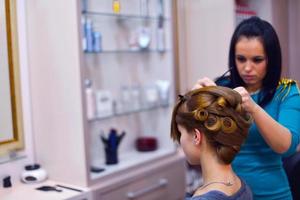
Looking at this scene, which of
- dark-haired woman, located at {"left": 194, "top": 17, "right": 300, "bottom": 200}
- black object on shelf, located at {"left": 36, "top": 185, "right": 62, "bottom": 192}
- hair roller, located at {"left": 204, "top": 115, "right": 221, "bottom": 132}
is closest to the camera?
hair roller, located at {"left": 204, "top": 115, "right": 221, "bottom": 132}

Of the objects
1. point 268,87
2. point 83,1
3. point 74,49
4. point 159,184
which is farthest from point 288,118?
point 83,1

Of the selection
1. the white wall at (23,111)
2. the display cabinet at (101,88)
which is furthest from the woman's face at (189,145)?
the white wall at (23,111)

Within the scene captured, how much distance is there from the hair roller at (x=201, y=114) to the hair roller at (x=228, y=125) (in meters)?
0.05

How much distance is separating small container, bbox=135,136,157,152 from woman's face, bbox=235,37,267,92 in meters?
1.36

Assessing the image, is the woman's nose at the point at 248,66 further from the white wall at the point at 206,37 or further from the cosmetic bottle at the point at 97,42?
the cosmetic bottle at the point at 97,42

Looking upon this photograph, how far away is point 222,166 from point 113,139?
139cm

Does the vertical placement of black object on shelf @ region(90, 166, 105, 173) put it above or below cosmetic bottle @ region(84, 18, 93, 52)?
below

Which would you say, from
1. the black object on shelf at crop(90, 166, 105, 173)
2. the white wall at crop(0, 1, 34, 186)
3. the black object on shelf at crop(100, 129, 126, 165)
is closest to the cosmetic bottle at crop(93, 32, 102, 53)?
the white wall at crop(0, 1, 34, 186)

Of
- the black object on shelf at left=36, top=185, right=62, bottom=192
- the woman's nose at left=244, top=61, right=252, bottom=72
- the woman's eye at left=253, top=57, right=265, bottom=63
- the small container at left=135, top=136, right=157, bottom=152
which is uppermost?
the woman's eye at left=253, top=57, right=265, bottom=63

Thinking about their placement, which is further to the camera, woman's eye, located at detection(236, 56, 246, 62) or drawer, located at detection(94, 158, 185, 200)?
drawer, located at detection(94, 158, 185, 200)

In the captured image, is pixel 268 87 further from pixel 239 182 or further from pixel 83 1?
pixel 83 1

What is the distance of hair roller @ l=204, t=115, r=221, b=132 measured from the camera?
3.48ft

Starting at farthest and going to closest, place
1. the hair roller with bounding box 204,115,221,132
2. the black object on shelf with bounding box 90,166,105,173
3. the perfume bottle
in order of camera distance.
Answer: the perfume bottle → the black object on shelf with bounding box 90,166,105,173 → the hair roller with bounding box 204,115,221,132

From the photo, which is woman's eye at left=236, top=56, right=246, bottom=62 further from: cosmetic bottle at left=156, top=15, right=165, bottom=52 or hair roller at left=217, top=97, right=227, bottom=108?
cosmetic bottle at left=156, top=15, right=165, bottom=52
